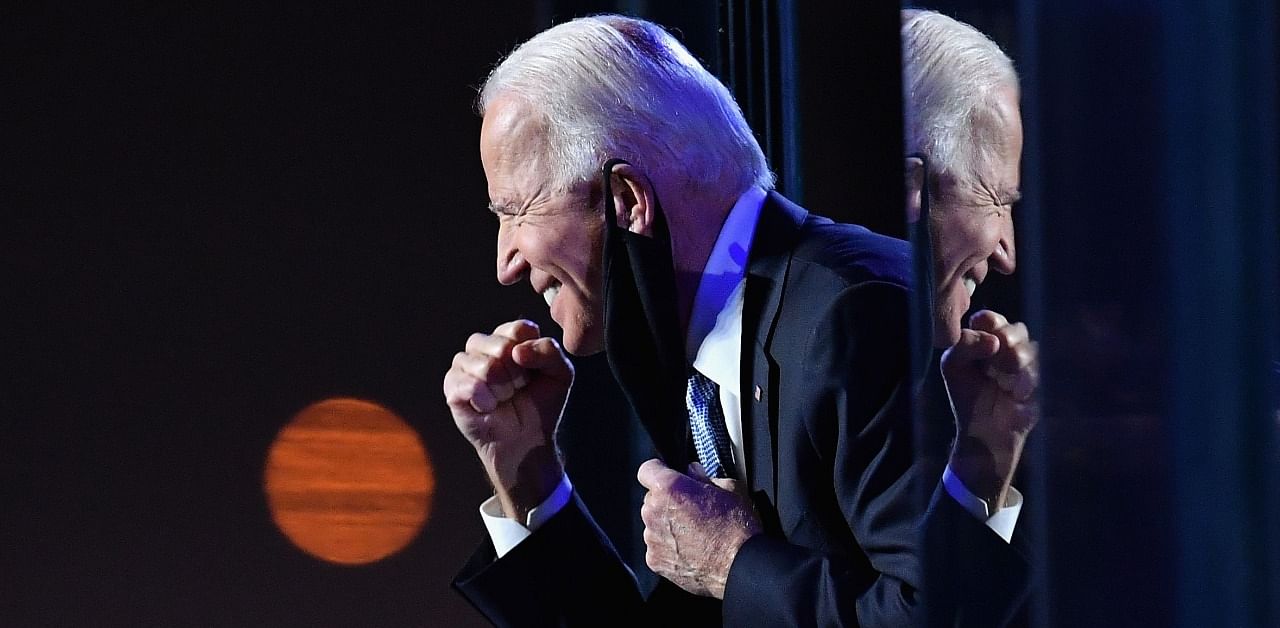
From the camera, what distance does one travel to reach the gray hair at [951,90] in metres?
0.58

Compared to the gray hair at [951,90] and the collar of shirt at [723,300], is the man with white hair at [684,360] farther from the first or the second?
the gray hair at [951,90]

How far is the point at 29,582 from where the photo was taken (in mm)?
2664

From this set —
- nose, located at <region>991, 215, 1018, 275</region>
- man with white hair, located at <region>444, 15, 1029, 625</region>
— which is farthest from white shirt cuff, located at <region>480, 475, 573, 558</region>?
nose, located at <region>991, 215, 1018, 275</region>

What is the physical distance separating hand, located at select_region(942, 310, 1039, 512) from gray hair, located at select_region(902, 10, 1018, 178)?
0.25ft

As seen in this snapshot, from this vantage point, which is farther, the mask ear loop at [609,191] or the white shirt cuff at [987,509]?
the mask ear loop at [609,191]

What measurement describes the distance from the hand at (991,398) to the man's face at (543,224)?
33.0 inches

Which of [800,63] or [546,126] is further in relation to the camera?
[800,63]

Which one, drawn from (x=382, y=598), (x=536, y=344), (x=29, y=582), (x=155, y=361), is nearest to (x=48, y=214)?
(x=155, y=361)

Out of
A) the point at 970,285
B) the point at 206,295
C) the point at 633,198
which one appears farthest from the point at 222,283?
the point at 970,285

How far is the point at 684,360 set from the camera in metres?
1.42

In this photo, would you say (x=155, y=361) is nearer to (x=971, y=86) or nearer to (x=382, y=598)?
(x=382, y=598)

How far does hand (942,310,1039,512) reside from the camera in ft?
1.76

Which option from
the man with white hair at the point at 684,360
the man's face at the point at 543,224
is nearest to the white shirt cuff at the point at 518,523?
the man with white hair at the point at 684,360

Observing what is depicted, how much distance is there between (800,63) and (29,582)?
5.97ft
